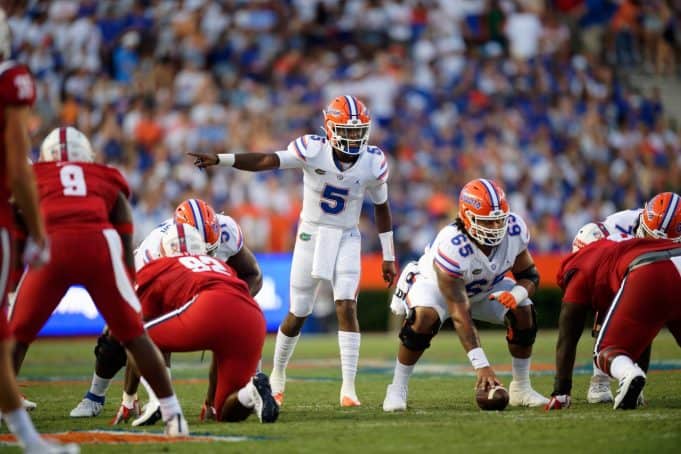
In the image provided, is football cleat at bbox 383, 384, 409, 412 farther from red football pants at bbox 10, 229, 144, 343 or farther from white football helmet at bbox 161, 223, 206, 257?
red football pants at bbox 10, 229, 144, 343

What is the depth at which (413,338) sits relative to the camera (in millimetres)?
7371

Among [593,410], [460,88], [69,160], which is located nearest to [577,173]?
[460,88]

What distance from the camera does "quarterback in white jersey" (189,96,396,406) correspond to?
8.32 m

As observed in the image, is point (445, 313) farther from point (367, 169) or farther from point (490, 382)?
point (367, 169)

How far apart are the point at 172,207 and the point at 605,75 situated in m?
8.36

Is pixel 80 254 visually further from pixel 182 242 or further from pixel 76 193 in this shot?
pixel 182 242

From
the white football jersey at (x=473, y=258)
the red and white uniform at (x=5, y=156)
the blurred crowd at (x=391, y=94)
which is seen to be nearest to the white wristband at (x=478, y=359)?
the white football jersey at (x=473, y=258)

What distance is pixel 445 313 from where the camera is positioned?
294 inches

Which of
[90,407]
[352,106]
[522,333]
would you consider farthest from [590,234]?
[90,407]

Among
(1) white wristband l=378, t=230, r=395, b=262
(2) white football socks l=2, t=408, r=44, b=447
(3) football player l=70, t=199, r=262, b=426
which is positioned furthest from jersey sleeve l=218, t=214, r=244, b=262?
(2) white football socks l=2, t=408, r=44, b=447

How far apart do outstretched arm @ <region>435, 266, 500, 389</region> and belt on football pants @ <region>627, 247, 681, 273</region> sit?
3.47 feet

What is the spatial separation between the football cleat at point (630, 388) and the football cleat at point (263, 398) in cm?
210

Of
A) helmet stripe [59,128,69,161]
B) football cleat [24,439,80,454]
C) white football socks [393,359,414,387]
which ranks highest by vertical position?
helmet stripe [59,128,69,161]

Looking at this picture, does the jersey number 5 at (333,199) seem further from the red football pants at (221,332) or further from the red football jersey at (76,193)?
the red football jersey at (76,193)
